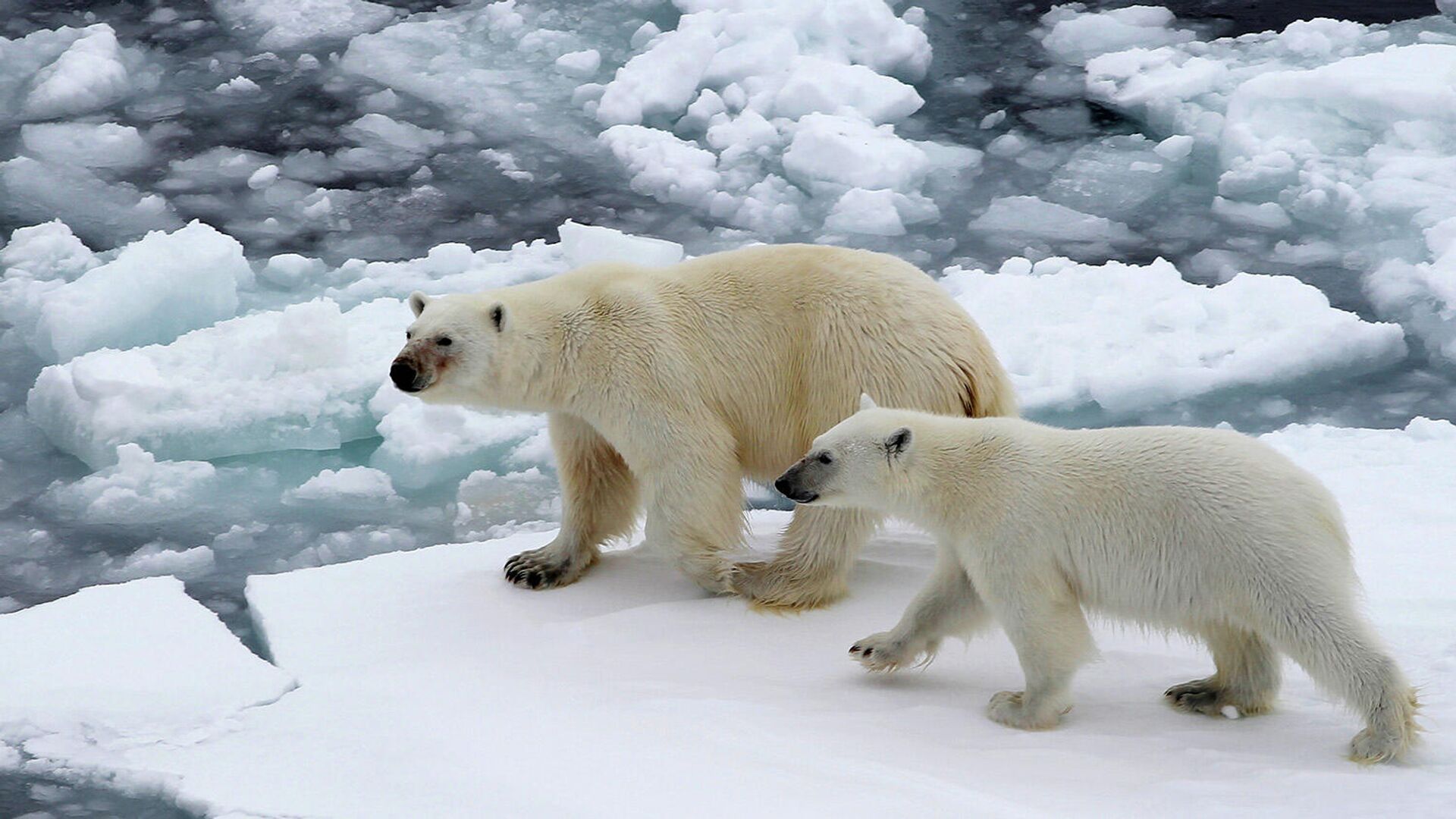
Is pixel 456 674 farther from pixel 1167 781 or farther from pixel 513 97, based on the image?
pixel 513 97

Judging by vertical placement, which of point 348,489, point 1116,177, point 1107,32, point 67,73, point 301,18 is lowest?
point 348,489

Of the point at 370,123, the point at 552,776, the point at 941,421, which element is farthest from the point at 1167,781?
the point at 370,123

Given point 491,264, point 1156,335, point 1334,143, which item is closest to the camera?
point 1156,335

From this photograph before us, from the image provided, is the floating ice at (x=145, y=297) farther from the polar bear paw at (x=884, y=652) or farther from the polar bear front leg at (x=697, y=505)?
the polar bear paw at (x=884, y=652)

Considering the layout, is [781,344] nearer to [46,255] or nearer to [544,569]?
[544,569]

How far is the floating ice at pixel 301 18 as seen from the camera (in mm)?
10258

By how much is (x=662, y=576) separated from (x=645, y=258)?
265 centimetres

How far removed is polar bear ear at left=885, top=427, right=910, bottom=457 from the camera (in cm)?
381

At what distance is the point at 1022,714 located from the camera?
3.67 meters

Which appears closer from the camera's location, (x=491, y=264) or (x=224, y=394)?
(x=224, y=394)

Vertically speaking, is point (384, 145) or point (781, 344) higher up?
point (384, 145)

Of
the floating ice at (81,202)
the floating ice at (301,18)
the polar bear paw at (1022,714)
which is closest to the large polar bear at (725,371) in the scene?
the polar bear paw at (1022,714)

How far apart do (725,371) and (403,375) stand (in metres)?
0.94

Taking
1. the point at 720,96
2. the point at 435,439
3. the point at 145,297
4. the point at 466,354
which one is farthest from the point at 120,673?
the point at 720,96
